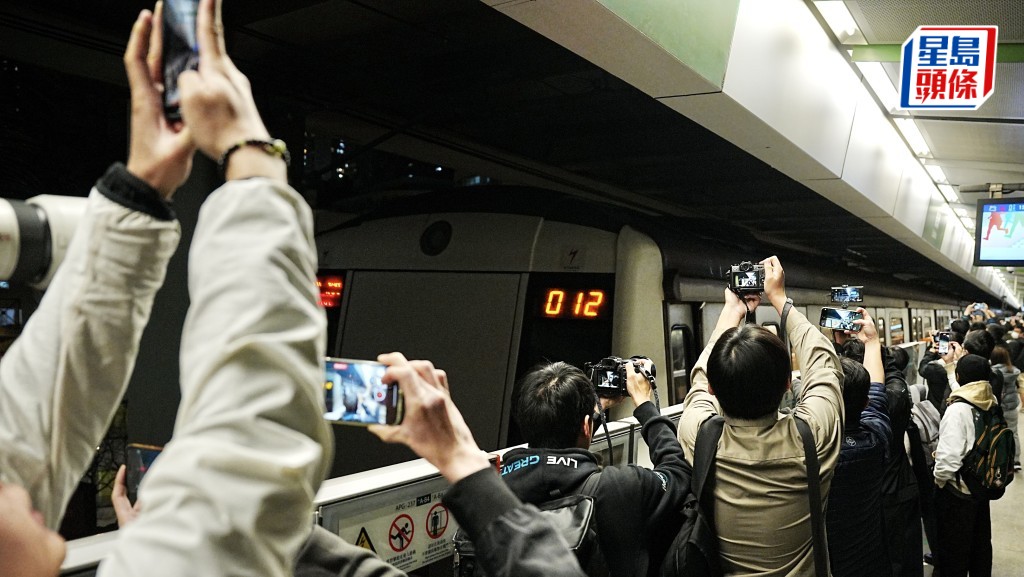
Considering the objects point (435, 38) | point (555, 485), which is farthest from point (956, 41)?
point (555, 485)

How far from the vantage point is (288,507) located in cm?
59

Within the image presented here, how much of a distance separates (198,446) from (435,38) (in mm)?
4657

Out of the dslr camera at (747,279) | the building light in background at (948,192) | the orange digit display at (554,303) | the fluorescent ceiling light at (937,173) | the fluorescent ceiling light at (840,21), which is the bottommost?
the orange digit display at (554,303)

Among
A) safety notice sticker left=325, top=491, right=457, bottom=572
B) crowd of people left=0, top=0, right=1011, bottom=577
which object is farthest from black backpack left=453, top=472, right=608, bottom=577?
crowd of people left=0, top=0, right=1011, bottom=577

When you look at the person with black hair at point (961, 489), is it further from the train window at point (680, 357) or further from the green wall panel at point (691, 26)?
the green wall panel at point (691, 26)

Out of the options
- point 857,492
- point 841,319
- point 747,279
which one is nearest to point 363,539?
point 747,279

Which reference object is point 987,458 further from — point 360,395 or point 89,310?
point 89,310

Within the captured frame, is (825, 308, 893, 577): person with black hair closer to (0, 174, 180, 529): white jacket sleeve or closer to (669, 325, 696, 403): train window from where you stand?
(669, 325, 696, 403): train window

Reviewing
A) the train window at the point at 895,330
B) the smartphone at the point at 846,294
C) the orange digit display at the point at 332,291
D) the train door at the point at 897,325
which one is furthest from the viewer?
the train window at the point at 895,330

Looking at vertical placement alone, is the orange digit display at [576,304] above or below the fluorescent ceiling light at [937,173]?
below

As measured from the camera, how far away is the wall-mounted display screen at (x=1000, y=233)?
7988mm

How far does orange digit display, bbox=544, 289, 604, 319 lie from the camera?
14.5 feet

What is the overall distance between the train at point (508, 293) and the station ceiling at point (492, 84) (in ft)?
3.16

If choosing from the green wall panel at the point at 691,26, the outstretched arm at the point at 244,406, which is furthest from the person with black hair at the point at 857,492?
the outstretched arm at the point at 244,406
